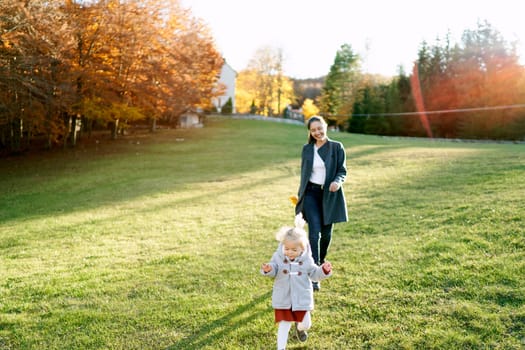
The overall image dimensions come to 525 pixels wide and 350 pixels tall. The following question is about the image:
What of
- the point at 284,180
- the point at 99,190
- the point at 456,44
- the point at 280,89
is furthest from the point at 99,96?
the point at 280,89

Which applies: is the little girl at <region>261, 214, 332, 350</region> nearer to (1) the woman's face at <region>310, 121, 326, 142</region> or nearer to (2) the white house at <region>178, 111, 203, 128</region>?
(1) the woman's face at <region>310, 121, 326, 142</region>

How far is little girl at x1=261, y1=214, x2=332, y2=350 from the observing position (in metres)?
3.45

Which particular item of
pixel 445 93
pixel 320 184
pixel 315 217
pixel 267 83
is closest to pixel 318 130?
pixel 320 184

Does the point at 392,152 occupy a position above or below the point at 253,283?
above

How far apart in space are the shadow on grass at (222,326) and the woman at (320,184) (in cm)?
76

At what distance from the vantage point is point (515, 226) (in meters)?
5.99

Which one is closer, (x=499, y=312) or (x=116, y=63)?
(x=499, y=312)

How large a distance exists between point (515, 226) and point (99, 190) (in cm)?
1130

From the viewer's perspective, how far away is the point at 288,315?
3.52m

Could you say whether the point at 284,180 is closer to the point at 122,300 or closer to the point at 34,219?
the point at 34,219

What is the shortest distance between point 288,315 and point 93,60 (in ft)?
57.1

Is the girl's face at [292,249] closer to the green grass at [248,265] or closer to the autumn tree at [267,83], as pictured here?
the green grass at [248,265]

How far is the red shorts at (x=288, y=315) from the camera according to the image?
3518 mm

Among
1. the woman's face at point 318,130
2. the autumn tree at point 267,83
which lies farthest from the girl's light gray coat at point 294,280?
the autumn tree at point 267,83
